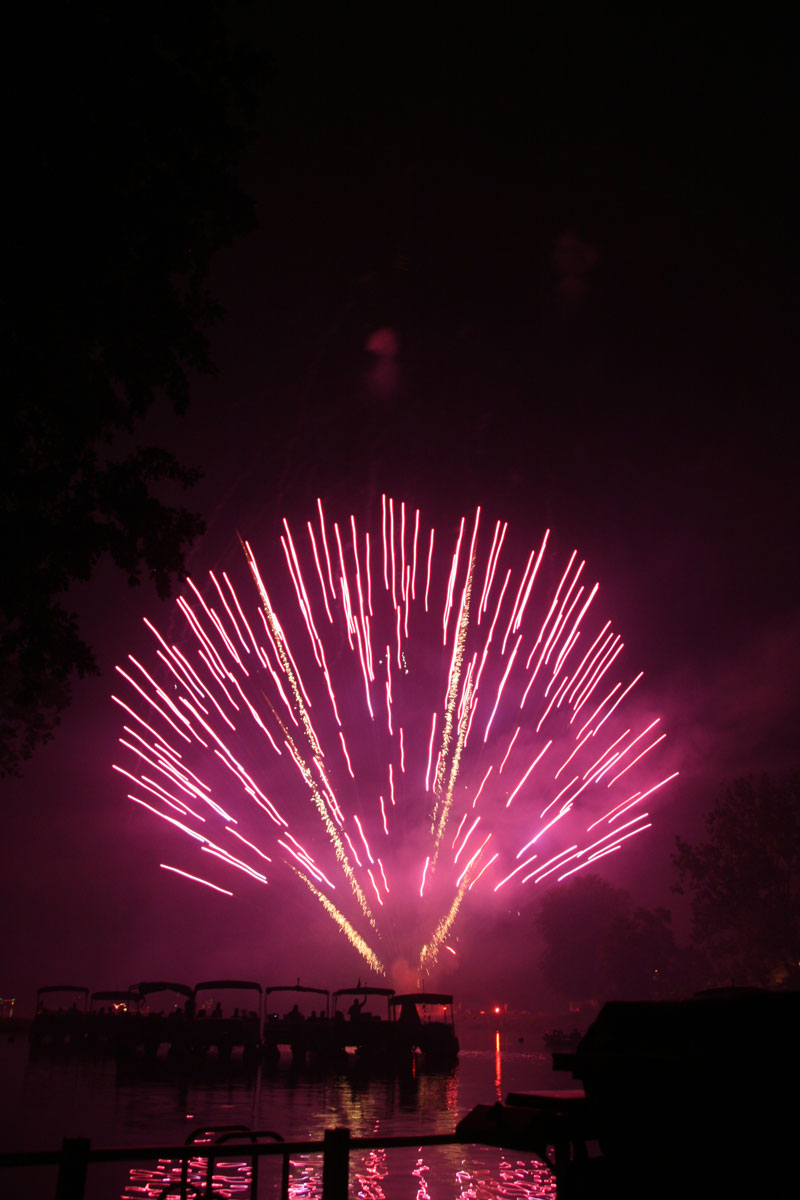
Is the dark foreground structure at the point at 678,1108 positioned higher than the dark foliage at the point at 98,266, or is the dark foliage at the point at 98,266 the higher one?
the dark foliage at the point at 98,266

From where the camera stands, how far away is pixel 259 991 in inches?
1693

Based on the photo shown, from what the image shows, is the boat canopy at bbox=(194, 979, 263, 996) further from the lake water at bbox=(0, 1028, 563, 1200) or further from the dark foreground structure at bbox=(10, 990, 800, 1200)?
the dark foreground structure at bbox=(10, 990, 800, 1200)

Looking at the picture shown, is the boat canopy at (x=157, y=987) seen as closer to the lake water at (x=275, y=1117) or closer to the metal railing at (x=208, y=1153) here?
the lake water at (x=275, y=1117)

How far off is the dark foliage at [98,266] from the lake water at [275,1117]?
326 inches

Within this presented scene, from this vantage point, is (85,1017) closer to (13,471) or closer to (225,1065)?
(225,1065)

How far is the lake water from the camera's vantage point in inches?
484

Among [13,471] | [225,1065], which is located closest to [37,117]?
[13,471]

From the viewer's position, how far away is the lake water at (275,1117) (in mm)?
12305

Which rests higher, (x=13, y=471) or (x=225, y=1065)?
(x=13, y=471)

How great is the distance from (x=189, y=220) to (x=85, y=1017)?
49111mm

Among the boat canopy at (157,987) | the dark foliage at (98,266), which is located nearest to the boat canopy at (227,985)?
the boat canopy at (157,987)

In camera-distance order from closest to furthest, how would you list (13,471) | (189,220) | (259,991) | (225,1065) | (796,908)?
(13,471), (189,220), (225,1065), (259,991), (796,908)

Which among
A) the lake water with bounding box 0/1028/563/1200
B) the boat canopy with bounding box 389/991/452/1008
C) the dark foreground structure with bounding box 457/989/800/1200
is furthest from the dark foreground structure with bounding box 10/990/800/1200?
the boat canopy with bounding box 389/991/452/1008

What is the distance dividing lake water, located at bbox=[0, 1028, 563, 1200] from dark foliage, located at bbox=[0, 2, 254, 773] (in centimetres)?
828
